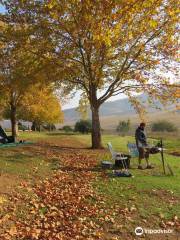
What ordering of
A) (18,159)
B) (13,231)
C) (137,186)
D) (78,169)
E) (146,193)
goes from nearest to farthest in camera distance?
(13,231)
(146,193)
(137,186)
(78,169)
(18,159)

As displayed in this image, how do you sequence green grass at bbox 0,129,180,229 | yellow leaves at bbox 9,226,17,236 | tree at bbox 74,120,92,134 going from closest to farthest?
yellow leaves at bbox 9,226,17,236, green grass at bbox 0,129,180,229, tree at bbox 74,120,92,134

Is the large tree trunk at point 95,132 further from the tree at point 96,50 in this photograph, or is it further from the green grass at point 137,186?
the green grass at point 137,186

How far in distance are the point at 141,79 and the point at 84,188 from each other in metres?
15.5

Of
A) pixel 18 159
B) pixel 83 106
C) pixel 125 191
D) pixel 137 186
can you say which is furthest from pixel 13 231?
pixel 83 106

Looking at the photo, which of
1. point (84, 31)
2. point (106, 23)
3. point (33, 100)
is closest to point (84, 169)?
point (106, 23)

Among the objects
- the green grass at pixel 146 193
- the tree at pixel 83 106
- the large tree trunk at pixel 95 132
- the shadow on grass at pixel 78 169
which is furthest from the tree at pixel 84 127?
the green grass at pixel 146 193

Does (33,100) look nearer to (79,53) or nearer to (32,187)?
(79,53)

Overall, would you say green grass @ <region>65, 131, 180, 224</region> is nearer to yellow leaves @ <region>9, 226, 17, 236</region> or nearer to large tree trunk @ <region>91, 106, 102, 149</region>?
yellow leaves @ <region>9, 226, 17, 236</region>

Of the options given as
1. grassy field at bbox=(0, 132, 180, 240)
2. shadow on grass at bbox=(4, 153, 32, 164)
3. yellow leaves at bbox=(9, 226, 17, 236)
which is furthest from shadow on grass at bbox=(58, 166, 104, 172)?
yellow leaves at bbox=(9, 226, 17, 236)

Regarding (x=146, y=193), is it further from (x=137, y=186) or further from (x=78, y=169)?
(x=78, y=169)

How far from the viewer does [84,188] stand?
1425 cm

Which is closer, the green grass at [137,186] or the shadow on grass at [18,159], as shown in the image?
the green grass at [137,186]

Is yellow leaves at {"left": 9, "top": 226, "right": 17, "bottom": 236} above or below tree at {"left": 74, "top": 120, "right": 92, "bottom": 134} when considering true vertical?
below

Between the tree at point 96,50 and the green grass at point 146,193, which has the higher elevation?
the tree at point 96,50
